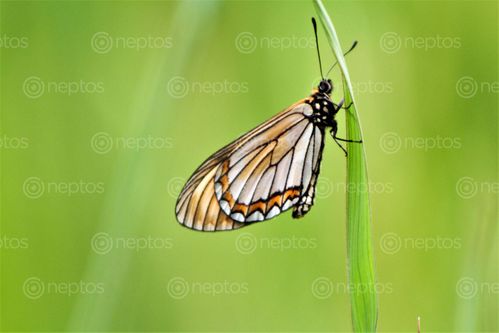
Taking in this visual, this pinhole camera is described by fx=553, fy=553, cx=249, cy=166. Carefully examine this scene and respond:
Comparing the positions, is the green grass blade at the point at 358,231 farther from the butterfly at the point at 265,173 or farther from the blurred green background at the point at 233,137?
the blurred green background at the point at 233,137

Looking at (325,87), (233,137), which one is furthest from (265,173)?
(233,137)

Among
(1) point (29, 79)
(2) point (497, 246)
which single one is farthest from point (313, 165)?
(1) point (29, 79)

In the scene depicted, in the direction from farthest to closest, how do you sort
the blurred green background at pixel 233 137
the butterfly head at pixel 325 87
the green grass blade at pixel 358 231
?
the blurred green background at pixel 233 137, the butterfly head at pixel 325 87, the green grass blade at pixel 358 231

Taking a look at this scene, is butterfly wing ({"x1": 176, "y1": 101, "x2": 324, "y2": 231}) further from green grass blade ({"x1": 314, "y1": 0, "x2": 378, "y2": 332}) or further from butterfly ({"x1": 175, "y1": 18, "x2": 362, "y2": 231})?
green grass blade ({"x1": 314, "y1": 0, "x2": 378, "y2": 332})

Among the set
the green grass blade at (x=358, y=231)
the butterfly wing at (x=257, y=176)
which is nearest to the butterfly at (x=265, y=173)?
the butterfly wing at (x=257, y=176)

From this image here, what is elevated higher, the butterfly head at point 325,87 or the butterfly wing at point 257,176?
the butterfly head at point 325,87

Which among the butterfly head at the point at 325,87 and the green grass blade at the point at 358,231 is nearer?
the green grass blade at the point at 358,231

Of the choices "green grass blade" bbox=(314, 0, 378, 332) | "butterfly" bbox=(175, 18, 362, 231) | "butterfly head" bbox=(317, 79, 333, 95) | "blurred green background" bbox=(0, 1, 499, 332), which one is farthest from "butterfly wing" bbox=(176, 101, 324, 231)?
"green grass blade" bbox=(314, 0, 378, 332)
